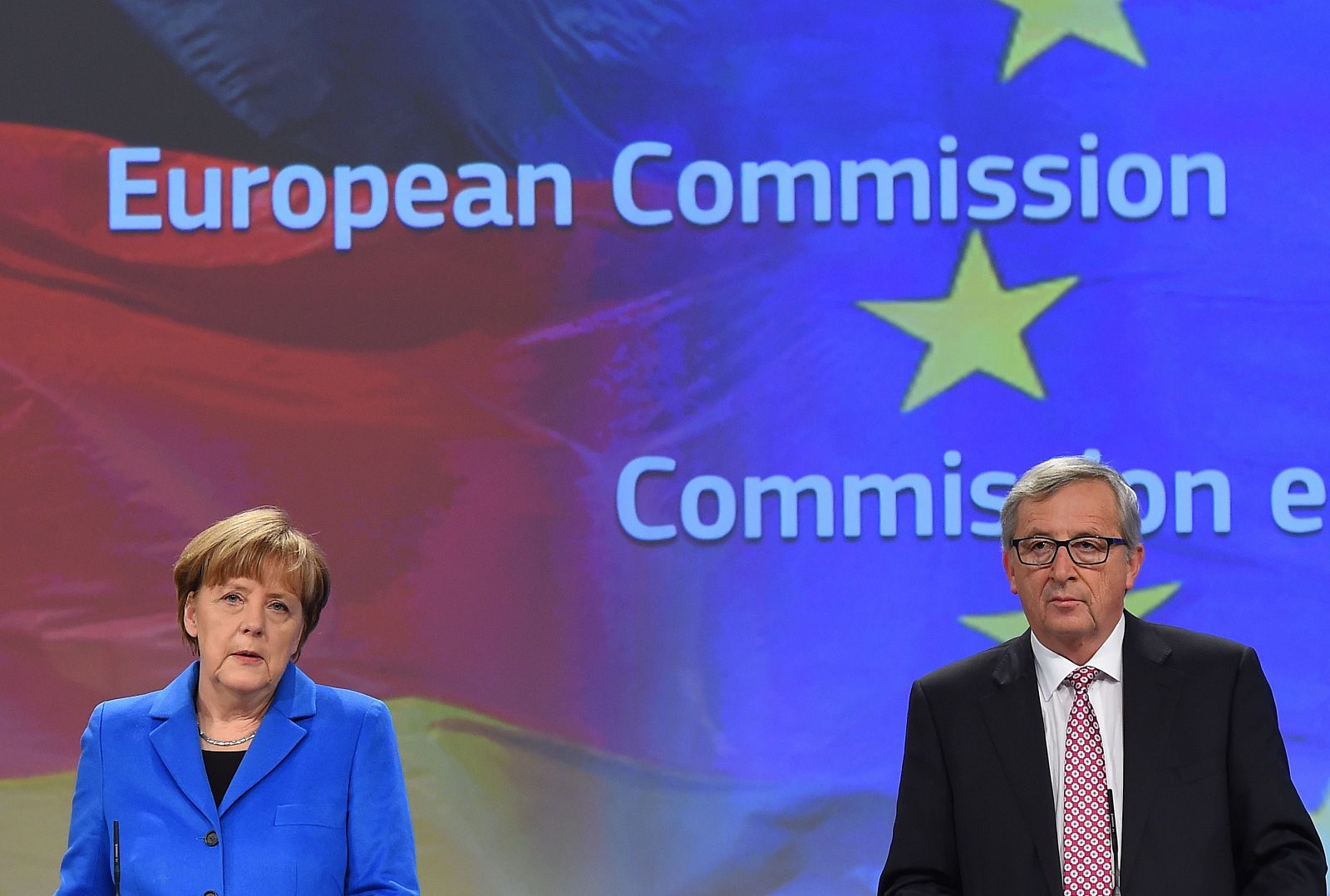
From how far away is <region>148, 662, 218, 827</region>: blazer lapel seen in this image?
101 inches

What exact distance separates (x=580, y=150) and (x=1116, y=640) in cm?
220

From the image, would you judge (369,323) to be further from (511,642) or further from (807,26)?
(807,26)

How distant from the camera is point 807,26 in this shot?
432cm

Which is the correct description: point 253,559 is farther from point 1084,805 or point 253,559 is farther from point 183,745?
point 1084,805

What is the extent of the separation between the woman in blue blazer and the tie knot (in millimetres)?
1171

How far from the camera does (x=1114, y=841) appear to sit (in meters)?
2.58

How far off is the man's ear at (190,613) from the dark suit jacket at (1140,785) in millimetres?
1258

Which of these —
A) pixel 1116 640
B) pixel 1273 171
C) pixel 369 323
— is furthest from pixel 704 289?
pixel 1116 640

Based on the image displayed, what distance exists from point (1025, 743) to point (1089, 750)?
11 cm

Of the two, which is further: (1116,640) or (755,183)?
(755,183)

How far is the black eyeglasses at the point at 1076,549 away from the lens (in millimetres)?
2678

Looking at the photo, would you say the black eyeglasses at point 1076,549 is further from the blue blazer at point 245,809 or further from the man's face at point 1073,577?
the blue blazer at point 245,809

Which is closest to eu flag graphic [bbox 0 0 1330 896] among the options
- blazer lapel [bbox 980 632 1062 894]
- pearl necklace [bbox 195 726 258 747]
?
blazer lapel [bbox 980 632 1062 894]

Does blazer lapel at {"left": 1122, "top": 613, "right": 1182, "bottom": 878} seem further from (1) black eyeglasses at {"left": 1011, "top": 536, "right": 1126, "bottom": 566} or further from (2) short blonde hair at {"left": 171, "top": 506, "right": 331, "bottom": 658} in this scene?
(2) short blonde hair at {"left": 171, "top": 506, "right": 331, "bottom": 658}
